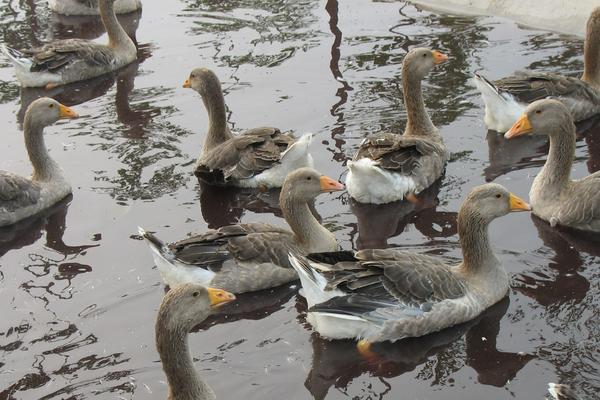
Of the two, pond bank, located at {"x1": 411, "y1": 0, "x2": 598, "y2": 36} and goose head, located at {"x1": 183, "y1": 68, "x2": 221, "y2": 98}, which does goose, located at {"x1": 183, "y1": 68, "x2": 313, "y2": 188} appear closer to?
goose head, located at {"x1": 183, "y1": 68, "x2": 221, "y2": 98}

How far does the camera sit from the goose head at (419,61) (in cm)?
1070

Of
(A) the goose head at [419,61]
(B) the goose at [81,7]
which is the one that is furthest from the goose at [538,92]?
(B) the goose at [81,7]

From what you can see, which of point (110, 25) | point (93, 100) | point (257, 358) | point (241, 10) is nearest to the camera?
point (257, 358)

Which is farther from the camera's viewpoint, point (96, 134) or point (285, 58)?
point (285, 58)

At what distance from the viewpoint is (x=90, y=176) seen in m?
11.2

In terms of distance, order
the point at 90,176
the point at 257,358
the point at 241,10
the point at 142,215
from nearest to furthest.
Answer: the point at 257,358 < the point at 142,215 < the point at 90,176 < the point at 241,10

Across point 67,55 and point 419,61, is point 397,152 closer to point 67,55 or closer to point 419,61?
point 419,61

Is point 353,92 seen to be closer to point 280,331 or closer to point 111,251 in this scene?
point 111,251

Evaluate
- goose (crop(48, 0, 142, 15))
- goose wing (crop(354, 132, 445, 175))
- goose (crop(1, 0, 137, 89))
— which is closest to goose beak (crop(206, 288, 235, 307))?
goose wing (crop(354, 132, 445, 175))

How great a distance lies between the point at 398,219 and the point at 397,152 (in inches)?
31.7

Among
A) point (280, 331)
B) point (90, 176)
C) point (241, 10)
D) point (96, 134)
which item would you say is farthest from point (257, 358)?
point (241, 10)

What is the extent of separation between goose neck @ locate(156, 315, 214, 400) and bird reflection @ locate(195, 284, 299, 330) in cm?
156

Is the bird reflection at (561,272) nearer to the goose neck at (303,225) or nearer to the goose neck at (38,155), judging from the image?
the goose neck at (303,225)

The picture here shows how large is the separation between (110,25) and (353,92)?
4651 mm
